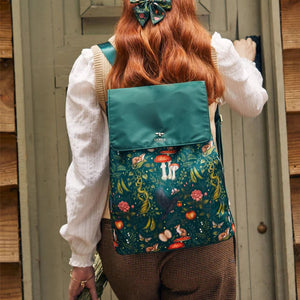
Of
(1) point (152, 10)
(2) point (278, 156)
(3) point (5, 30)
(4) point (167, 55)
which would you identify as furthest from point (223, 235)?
(3) point (5, 30)

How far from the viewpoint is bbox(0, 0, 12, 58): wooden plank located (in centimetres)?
190

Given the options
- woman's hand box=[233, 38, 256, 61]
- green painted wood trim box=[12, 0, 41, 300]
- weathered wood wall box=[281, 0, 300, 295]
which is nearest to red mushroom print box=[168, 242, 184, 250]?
green painted wood trim box=[12, 0, 41, 300]

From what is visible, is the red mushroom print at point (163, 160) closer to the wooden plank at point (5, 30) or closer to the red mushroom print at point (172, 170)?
the red mushroom print at point (172, 170)

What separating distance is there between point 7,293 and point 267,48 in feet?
4.90

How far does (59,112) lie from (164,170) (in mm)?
952

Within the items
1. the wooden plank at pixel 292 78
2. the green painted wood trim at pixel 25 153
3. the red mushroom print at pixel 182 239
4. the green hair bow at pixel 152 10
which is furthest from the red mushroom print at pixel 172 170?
the wooden plank at pixel 292 78

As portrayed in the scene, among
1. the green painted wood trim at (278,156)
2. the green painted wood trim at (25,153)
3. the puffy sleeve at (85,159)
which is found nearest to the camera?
the puffy sleeve at (85,159)

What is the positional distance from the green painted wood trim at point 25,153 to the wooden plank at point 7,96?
5 cm

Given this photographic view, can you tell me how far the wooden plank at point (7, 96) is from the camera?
189 centimetres

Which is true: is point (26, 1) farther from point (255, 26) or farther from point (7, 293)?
point (7, 293)

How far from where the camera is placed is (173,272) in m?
1.25

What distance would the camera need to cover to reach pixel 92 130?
1274 mm

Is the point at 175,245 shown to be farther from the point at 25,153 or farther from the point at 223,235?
the point at 25,153

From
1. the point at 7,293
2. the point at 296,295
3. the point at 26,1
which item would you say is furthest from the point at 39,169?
the point at 296,295
